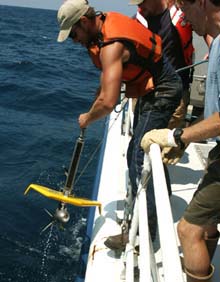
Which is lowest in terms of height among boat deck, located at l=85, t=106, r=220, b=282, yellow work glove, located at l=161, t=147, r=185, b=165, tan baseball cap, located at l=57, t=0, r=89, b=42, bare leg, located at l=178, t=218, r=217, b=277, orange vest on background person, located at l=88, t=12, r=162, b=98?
boat deck, located at l=85, t=106, r=220, b=282

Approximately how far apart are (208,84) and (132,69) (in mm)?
977

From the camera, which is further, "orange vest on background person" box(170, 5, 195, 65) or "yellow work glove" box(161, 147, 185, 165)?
"orange vest on background person" box(170, 5, 195, 65)

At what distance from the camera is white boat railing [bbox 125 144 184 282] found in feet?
5.47

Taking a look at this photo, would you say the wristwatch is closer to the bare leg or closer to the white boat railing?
the white boat railing

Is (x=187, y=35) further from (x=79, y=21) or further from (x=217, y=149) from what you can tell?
(x=217, y=149)

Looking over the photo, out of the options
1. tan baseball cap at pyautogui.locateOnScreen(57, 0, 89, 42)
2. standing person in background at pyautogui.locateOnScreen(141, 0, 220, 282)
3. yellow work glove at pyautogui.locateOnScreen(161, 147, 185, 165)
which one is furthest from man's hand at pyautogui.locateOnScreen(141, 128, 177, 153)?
tan baseball cap at pyautogui.locateOnScreen(57, 0, 89, 42)

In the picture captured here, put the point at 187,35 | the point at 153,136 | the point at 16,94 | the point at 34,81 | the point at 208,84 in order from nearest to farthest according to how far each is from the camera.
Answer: the point at 208,84
the point at 153,136
the point at 187,35
the point at 16,94
the point at 34,81

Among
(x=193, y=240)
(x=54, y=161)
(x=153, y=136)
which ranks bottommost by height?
(x=54, y=161)

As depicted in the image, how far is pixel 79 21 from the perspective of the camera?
2.94 meters

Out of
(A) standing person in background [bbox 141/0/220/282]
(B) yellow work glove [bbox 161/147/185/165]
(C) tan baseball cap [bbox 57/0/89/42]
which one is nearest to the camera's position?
(A) standing person in background [bbox 141/0/220/282]

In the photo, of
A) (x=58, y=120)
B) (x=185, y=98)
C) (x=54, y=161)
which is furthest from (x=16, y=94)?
(x=185, y=98)

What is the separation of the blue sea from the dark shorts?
7.69 feet

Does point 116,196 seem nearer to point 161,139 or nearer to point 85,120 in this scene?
point 85,120

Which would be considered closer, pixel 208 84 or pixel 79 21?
pixel 208 84
